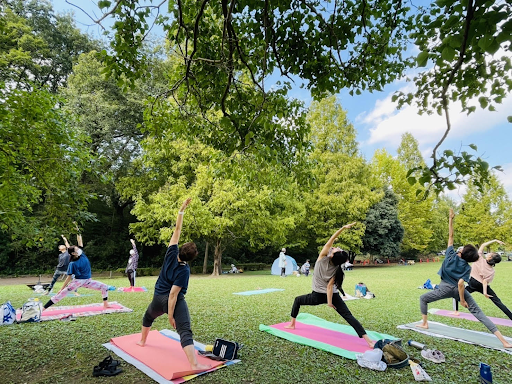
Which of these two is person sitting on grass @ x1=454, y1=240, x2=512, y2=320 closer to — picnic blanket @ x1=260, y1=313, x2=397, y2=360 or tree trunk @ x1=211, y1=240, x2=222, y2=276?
picnic blanket @ x1=260, y1=313, x2=397, y2=360

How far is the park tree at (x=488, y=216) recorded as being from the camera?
3591 centimetres

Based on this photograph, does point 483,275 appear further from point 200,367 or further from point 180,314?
point 180,314

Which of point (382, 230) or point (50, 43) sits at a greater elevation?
point (50, 43)

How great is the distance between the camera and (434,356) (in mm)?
4750

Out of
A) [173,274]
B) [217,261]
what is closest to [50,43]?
[217,261]

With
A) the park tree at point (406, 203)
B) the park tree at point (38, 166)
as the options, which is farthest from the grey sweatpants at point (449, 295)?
the park tree at point (406, 203)

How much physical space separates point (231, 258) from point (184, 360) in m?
26.6

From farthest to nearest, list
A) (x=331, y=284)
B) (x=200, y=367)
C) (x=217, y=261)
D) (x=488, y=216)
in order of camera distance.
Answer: (x=488, y=216), (x=217, y=261), (x=331, y=284), (x=200, y=367)

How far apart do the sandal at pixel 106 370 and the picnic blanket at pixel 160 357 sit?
27cm

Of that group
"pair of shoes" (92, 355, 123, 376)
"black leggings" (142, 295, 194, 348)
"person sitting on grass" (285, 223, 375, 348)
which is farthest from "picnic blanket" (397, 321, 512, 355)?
"pair of shoes" (92, 355, 123, 376)

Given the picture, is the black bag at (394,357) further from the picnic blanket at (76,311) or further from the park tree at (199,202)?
the park tree at (199,202)

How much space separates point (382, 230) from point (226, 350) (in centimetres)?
2828

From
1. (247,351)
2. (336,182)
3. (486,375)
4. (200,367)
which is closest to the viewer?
(486,375)

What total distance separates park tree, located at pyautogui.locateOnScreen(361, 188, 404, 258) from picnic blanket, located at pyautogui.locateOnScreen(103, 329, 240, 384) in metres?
27.7
